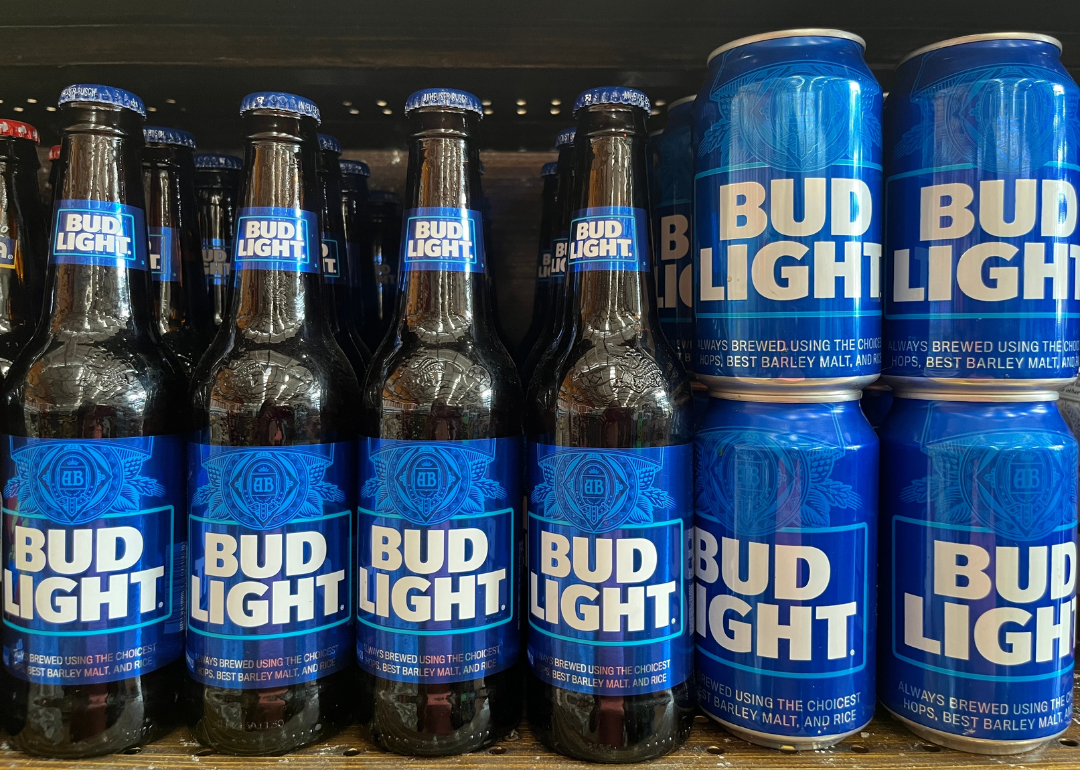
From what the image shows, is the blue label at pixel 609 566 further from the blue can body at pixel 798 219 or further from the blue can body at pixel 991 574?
the blue can body at pixel 991 574

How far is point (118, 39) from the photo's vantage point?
942mm

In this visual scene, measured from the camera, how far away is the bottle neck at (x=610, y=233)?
33.2 inches

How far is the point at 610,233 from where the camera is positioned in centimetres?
84

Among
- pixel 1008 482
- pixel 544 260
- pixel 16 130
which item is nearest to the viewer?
pixel 1008 482

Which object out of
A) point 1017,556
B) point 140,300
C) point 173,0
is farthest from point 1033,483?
point 173,0

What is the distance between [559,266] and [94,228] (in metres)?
0.60

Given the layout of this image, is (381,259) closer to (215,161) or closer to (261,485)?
(215,161)

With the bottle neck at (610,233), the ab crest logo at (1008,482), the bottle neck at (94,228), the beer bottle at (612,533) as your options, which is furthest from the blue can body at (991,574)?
the bottle neck at (94,228)

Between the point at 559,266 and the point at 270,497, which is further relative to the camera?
the point at 559,266

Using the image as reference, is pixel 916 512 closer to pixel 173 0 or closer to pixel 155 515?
pixel 155 515

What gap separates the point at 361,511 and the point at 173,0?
69 cm

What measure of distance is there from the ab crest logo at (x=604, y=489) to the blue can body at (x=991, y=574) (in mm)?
319

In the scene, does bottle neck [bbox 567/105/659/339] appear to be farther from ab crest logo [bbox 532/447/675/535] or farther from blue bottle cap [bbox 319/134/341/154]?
blue bottle cap [bbox 319/134/341/154]

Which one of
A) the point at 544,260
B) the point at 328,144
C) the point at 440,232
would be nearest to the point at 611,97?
the point at 440,232
